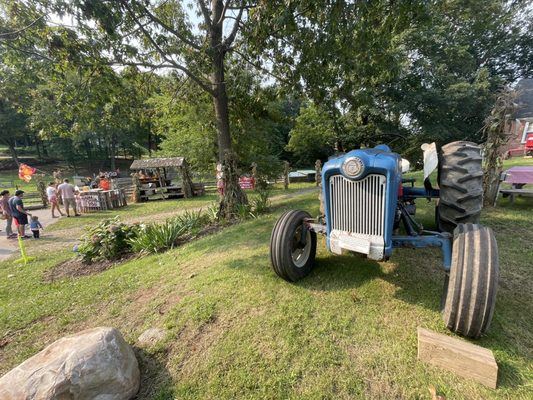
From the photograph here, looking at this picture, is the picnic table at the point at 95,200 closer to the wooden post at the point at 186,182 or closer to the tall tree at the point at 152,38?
the wooden post at the point at 186,182

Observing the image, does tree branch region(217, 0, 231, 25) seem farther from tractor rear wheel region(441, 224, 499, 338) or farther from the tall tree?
tractor rear wheel region(441, 224, 499, 338)

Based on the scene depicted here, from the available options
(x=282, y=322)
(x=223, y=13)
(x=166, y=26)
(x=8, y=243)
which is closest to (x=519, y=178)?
(x=282, y=322)

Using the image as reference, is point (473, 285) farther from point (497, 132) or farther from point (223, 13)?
point (223, 13)

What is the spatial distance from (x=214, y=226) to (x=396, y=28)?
6085 mm

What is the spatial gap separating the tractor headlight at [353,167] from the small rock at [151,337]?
2434mm

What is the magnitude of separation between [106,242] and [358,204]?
5.33 metres

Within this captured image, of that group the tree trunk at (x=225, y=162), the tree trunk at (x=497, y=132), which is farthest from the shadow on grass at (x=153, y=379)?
the tree trunk at (x=497, y=132)

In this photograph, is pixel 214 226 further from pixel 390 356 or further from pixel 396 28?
pixel 396 28

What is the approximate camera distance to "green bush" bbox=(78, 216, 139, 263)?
558cm

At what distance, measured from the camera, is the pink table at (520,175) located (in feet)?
18.9

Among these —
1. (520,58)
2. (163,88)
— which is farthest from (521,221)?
(520,58)

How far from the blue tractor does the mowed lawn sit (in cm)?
37

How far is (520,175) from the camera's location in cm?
585

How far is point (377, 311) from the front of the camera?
2.62 meters
